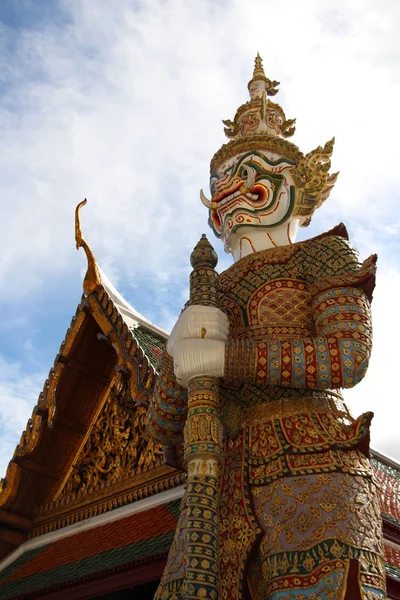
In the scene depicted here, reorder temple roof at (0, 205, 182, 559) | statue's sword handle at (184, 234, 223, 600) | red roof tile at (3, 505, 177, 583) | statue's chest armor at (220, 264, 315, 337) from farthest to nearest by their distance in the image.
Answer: temple roof at (0, 205, 182, 559) < red roof tile at (3, 505, 177, 583) < statue's chest armor at (220, 264, 315, 337) < statue's sword handle at (184, 234, 223, 600)

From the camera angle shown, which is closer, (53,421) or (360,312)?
(360,312)

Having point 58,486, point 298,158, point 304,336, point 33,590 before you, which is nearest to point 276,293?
point 304,336

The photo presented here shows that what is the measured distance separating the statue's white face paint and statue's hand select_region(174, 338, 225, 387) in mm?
858

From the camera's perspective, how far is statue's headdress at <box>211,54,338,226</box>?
3434 mm

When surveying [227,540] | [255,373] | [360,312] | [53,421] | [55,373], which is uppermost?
[55,373]

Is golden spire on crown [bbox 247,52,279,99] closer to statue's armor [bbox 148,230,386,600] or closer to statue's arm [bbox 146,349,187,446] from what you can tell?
statue's armor [bbox 148,230,386,600]

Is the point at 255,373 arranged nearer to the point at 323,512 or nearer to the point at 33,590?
the point at 323,512

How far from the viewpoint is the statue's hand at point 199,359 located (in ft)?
8.53

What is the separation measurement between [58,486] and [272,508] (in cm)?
285

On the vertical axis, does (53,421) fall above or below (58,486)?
above

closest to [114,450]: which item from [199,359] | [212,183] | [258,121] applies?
[212,183]

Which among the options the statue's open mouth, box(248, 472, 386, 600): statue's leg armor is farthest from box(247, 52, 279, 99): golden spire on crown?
box(248, 472, 386, 600): statue's leg armor

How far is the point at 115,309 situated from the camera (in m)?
4.50

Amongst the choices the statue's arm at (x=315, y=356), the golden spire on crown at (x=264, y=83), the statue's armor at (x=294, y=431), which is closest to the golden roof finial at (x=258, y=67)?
the golden spire on crown at (x=264, y=83)
